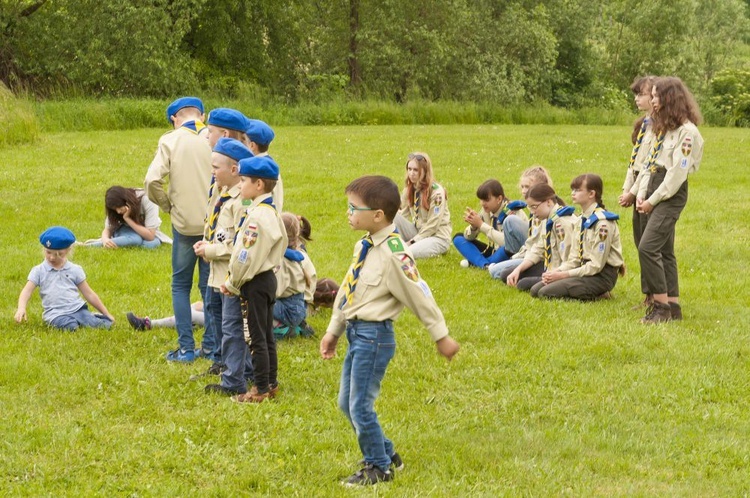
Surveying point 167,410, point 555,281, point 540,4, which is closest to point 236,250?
point 167,410

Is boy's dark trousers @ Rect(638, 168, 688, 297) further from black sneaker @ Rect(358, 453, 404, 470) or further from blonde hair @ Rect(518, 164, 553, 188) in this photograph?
black sneaker @ Rect(358, 453, 404, 470)

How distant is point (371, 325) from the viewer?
5172 millimetres

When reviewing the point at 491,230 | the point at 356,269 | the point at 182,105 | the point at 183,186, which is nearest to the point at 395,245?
the point at 356,269

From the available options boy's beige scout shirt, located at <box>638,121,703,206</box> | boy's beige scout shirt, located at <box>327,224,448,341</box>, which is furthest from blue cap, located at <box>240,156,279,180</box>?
boy's beige scout shirt, located at <box>638,121,703,206</box>

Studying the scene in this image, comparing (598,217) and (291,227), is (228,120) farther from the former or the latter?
(598,217)

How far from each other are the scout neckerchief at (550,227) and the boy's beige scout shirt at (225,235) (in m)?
4.03

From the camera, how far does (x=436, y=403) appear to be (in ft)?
22.2

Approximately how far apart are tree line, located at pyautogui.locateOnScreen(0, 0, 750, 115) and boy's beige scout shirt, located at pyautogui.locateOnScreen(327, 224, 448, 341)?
28.6 meters

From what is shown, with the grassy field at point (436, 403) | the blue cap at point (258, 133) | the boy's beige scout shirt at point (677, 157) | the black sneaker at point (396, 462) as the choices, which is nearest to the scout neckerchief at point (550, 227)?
the grassy field at point (436, 403)

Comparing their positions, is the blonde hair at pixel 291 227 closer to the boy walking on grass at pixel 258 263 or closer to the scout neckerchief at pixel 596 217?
the boy walking on grass at pixel 258 263

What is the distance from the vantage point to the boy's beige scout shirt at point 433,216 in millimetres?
11586

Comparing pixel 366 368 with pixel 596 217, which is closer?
pixel 366 368

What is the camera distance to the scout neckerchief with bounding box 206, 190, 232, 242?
22.1ft

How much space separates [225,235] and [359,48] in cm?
3544
